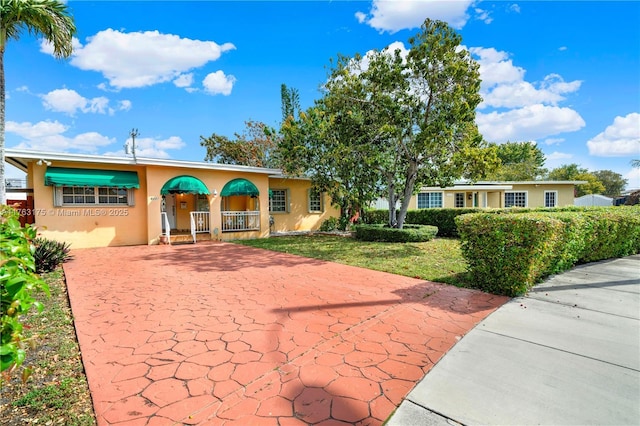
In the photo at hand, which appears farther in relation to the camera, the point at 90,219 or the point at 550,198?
the point at 550,198

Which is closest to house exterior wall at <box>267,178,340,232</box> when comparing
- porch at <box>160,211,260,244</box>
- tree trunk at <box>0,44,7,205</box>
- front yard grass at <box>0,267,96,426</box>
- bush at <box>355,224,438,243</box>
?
porch at <box>160,211,260,244</box>

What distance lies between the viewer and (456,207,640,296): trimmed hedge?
536 centimetres

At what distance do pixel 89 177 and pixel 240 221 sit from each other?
21.6ft

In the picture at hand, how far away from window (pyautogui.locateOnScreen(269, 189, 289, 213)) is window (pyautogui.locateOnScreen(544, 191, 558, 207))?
22.3 meters

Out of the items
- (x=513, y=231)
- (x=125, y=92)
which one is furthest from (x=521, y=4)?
(x=125, y=92)

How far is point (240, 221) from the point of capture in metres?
15.8

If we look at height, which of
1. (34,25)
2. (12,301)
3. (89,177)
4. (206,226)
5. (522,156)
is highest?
(522,156)

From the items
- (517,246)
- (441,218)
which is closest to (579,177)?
(441,218)

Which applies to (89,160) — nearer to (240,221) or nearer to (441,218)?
(240,221)

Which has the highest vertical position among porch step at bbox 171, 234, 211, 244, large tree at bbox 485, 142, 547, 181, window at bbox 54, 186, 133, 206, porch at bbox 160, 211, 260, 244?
large tree at bbox 485, 142, 547, 181

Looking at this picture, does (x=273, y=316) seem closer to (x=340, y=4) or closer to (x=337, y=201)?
(x=340, y=4)

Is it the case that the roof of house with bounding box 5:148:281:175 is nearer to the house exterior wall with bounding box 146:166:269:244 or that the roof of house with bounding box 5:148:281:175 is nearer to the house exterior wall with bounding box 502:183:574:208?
the house exterior wall with bounding box 146:166:269:244

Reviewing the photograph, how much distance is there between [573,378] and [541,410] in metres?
0.75

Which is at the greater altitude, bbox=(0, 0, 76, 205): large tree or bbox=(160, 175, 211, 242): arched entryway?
bbox=(0, 0, 76, 205): large tree
